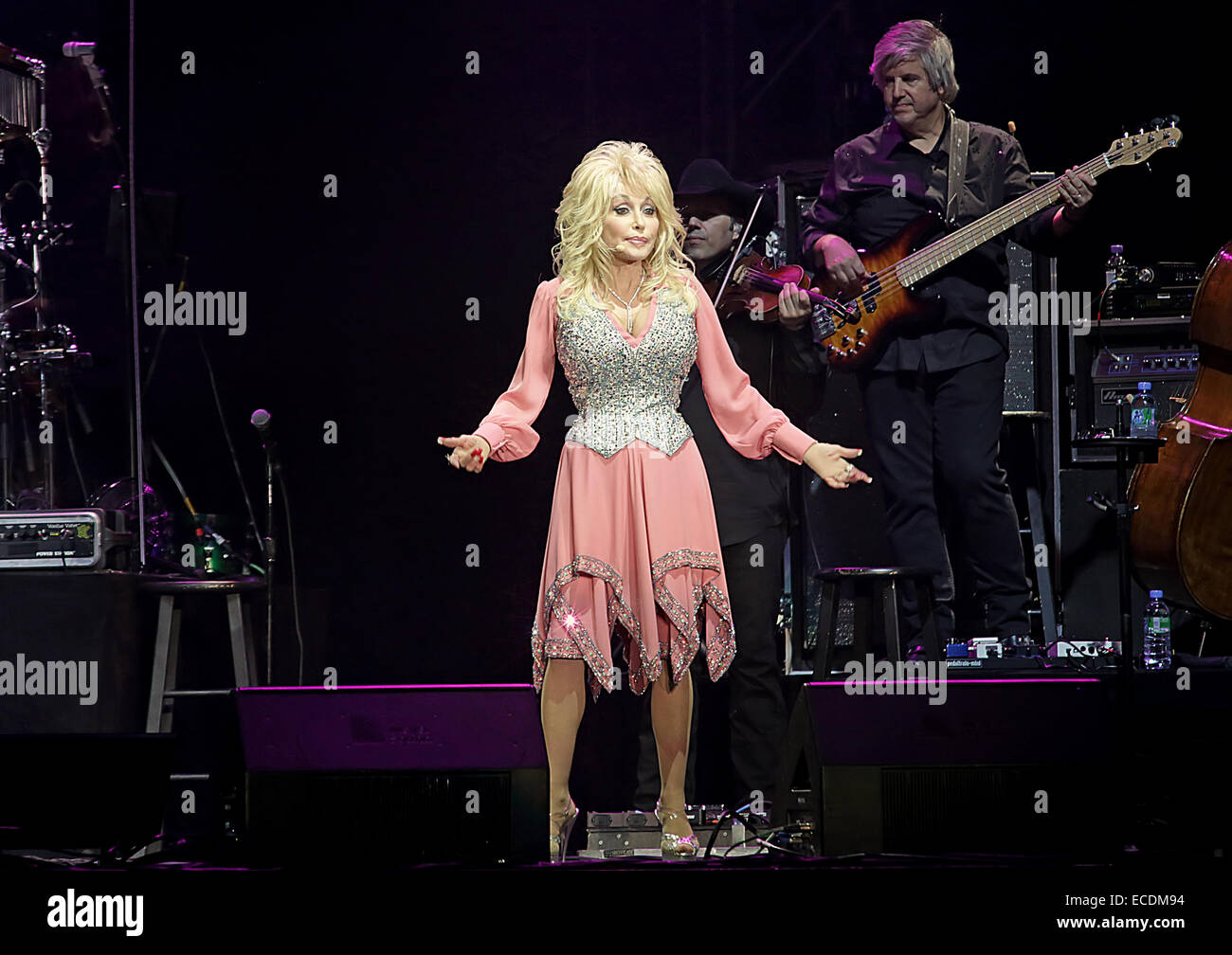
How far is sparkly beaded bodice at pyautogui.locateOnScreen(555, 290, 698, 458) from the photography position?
138 inches

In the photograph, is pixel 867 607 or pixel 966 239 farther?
pixel 966 239

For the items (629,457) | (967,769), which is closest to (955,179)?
(629,457)

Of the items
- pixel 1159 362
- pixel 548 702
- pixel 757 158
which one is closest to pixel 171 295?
pixel 757 158

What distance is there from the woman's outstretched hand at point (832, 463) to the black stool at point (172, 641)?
2159 millimetres

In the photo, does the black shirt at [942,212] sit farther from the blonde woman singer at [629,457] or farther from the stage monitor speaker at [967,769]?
the stage monitor speaker at [967,769]

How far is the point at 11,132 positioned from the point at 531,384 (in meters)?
2.52

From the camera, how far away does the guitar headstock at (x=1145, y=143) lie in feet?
15.5

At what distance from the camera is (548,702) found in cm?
343

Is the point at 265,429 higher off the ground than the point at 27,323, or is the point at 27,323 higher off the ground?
the point at 27,323

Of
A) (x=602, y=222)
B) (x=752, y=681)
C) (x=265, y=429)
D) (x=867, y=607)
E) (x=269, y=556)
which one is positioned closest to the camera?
(x=602, y=222)

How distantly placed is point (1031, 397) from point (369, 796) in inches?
120

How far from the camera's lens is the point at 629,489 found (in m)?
3.46

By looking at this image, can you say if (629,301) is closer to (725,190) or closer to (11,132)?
(725,190)
